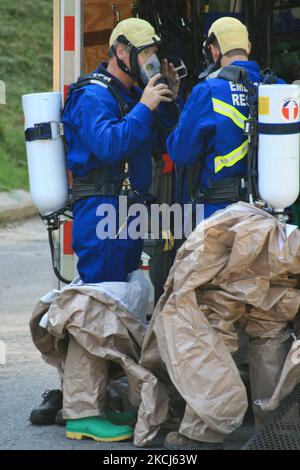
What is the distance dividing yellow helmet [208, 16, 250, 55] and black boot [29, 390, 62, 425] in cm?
188

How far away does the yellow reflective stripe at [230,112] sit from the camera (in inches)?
197

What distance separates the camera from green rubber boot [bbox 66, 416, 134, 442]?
5125 millimetres

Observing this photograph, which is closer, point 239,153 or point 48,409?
point 239,153

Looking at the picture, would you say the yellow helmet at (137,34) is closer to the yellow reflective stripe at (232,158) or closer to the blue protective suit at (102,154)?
the blue protective suit at (102,154)

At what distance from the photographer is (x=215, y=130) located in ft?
16.5

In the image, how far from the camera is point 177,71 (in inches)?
220

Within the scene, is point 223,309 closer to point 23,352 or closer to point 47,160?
point 47,160

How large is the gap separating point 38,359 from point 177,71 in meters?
2.35

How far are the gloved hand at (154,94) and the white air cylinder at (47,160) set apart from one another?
17.7 inches

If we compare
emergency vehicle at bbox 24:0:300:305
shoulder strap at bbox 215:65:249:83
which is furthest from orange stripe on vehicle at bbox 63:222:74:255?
shoulder strap at bbox 215:65:249:83

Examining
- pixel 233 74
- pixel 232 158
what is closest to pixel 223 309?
pixel 232 158

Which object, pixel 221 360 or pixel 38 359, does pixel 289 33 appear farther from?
pixel 221 360

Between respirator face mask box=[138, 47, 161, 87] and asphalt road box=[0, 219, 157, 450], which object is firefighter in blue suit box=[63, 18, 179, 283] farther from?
asphalt road box=[0, 219, 157, 450]

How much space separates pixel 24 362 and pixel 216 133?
258cm
